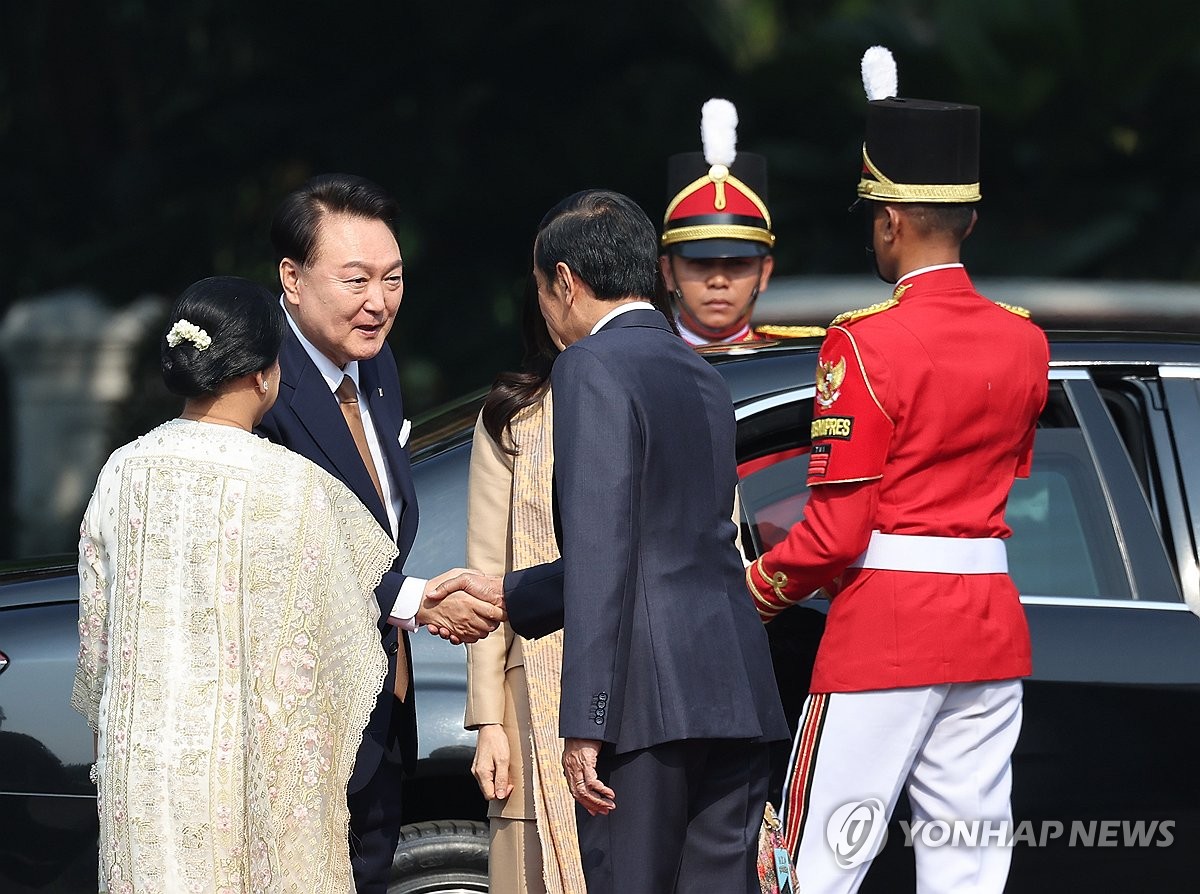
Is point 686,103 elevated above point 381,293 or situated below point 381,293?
above

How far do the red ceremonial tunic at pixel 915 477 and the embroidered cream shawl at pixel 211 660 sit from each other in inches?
38.6

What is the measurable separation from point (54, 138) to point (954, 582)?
944cm

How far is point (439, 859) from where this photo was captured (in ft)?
12.8

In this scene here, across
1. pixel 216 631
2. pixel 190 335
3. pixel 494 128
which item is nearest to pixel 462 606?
pixel 216 631

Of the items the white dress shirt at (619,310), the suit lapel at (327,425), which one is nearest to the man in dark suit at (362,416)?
the suit lapel at (327,425)

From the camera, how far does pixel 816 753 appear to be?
3.55 m

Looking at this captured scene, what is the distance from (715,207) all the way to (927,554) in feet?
5.79

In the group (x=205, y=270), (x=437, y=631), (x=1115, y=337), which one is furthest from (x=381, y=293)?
(x=205, y=270)

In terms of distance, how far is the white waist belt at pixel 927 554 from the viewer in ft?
11.6

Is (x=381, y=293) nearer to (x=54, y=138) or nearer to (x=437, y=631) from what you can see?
(x=437, y=631)

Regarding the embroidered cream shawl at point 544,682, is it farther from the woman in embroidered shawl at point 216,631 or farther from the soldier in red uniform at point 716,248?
the soldier in red uniform at point 716,248

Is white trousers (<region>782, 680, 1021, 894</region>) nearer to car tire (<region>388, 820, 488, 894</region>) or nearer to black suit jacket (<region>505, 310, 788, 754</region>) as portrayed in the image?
black suit jacket (<region>505, 310, 788, 754</region>)

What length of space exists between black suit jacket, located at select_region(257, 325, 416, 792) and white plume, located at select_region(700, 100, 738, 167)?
1815 mm

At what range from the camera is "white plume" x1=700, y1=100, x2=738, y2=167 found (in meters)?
5.11
